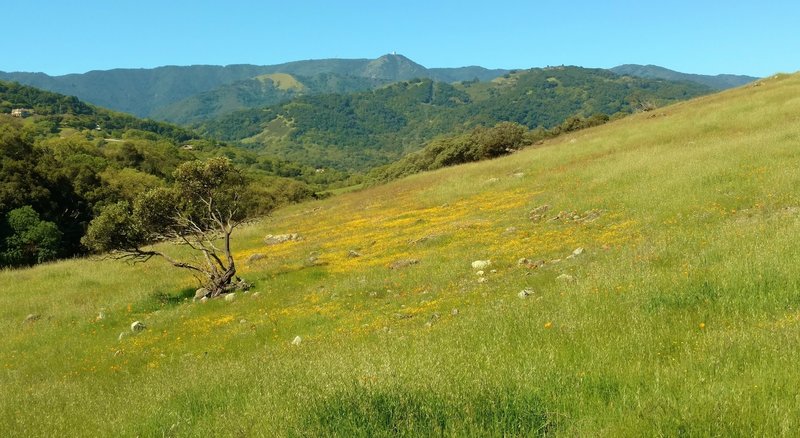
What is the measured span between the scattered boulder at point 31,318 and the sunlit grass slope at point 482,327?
409 millimetres

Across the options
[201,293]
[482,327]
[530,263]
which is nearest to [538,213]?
[530,263]

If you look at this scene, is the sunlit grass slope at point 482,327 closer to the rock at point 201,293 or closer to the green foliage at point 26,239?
the rock at point 201,293

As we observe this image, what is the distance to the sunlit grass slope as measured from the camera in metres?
4.83

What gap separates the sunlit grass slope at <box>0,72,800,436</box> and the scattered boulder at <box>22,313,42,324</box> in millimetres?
409

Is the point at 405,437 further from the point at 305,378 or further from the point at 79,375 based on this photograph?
the point at 79,375

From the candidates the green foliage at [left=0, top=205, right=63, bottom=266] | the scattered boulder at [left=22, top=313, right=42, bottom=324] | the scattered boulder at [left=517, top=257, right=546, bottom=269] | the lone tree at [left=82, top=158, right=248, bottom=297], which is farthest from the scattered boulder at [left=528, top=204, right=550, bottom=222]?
the green foliage at [left=0, top=205, right=63, bottom=266]

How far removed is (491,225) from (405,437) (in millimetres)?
21218

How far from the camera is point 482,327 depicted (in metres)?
8.98

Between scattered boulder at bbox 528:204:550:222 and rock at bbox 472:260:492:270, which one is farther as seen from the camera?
Answer: scattered boulder at bbox 528:204:550:222

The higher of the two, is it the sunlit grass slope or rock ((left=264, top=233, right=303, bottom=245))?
the sunlit grass slope

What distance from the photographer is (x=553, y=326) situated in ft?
26.4

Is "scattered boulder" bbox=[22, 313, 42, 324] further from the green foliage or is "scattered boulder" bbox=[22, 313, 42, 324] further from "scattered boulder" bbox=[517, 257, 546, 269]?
the green foliage

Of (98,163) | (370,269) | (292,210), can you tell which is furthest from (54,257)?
(370,269)

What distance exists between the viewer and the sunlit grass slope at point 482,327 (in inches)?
190
